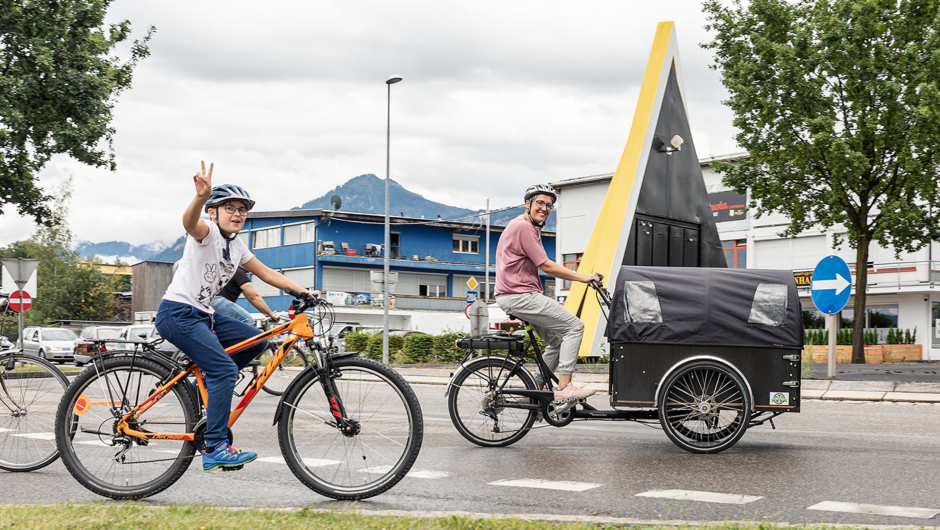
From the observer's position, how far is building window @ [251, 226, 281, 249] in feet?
225

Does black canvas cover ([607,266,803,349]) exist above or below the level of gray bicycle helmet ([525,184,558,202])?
below

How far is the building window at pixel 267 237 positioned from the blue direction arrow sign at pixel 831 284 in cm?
5723

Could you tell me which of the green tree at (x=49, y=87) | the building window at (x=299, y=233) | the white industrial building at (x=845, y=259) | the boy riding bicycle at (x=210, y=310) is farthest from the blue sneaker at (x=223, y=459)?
the building window at (x=299, y=233)

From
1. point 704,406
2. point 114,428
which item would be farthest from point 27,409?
point 704,406

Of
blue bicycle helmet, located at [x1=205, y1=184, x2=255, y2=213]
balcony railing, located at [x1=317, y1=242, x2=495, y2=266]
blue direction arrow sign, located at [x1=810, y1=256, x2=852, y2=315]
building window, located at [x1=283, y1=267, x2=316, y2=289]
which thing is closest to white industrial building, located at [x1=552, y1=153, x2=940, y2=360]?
balcony railing, located at [x1=317, y1=242, x2=495, y2=266]

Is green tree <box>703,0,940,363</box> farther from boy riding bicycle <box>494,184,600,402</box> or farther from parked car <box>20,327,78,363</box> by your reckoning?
parked car <box>20,327,78,363</box>

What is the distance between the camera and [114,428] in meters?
5.19

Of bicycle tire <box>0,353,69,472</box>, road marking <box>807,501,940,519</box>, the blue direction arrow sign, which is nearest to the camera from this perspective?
road marking <box>807,501,940,519</box>

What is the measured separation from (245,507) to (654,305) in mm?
3990

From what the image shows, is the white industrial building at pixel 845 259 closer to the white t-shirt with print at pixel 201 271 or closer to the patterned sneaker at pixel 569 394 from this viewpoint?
the patterned sneaker at pixel 569 394

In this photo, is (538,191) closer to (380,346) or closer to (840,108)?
(840,108)

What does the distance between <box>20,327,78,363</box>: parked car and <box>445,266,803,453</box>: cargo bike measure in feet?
103

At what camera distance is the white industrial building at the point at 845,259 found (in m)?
43.3

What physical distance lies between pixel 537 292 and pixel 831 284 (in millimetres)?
9141
